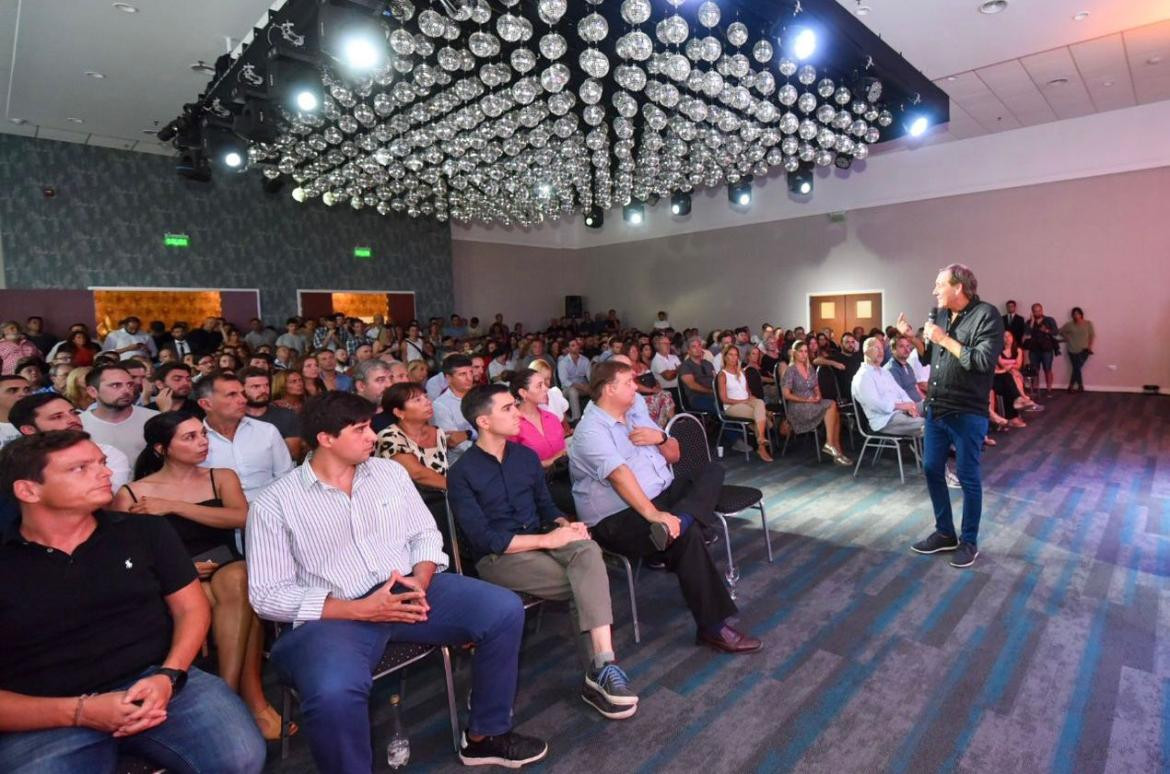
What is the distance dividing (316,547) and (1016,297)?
497 inches

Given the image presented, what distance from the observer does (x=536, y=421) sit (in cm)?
402

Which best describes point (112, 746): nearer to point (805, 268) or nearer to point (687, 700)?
point (687, 700)

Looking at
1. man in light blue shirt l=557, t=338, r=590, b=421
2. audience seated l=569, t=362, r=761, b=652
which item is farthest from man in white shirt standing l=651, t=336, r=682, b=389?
audience seated l=569, t=362, r=761, b=652

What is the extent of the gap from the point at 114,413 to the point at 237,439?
0.79m

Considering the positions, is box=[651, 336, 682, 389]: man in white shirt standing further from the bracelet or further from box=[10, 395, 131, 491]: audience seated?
the bracelet

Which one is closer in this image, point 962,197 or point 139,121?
point 139,121

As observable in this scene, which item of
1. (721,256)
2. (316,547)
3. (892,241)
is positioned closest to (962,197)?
(892,241)

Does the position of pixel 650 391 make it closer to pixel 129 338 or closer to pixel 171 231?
pixel 129 338

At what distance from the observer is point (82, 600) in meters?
1.70

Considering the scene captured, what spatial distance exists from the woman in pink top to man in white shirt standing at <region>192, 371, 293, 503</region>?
1.33 m

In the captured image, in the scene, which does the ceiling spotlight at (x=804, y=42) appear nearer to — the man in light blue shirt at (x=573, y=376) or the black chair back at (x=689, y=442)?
the black chair back at (x=689, y=442)

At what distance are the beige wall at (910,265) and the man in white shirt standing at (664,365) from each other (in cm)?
600

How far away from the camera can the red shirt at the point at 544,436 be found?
387 centimetres

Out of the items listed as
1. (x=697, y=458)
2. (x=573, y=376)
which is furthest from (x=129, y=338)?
(x=697, y=458)
